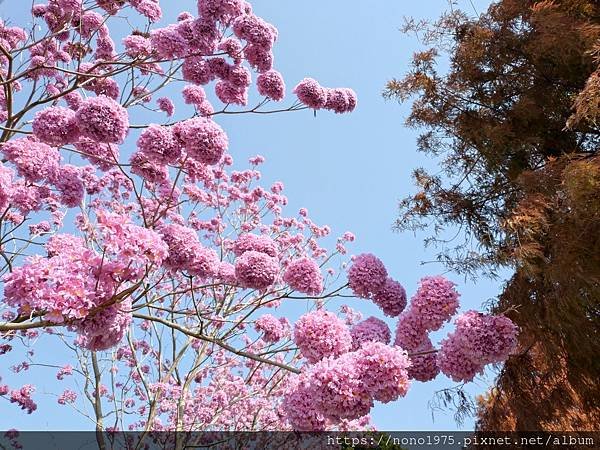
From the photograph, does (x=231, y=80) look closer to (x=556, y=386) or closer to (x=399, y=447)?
(x=556, y=386)

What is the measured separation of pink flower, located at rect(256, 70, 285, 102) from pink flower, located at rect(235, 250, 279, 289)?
179 centimetres

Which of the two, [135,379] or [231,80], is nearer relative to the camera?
[231,80]

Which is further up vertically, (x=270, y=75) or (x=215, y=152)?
(x=270, y=75)

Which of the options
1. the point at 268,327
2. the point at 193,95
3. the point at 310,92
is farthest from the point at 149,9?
the point at 268,327

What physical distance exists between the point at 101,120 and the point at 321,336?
1758 mm

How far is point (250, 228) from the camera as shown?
8.13 m

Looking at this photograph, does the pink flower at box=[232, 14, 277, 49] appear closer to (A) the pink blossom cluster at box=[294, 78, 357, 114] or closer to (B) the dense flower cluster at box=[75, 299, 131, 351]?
(A) the pink blossom cluster at box=[294, 78, 357, 114]

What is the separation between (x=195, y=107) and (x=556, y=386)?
4392 millimetres

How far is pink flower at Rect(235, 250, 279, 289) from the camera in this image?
2871mm

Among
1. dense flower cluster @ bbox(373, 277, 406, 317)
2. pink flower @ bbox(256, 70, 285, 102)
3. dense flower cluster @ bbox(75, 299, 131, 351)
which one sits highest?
pink flower @ bbox(256, 70, 285, 102)

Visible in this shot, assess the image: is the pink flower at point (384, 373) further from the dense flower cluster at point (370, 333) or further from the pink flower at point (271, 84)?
the pink flower at point (271, 84)

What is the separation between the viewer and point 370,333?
8.29 ft

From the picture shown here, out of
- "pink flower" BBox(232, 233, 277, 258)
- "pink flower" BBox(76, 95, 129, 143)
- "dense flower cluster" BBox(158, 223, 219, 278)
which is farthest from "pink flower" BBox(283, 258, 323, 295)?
"pink flower" BBox(76, 95, 129, 143)

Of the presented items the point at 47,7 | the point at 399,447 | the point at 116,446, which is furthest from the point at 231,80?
the point at 399,447
